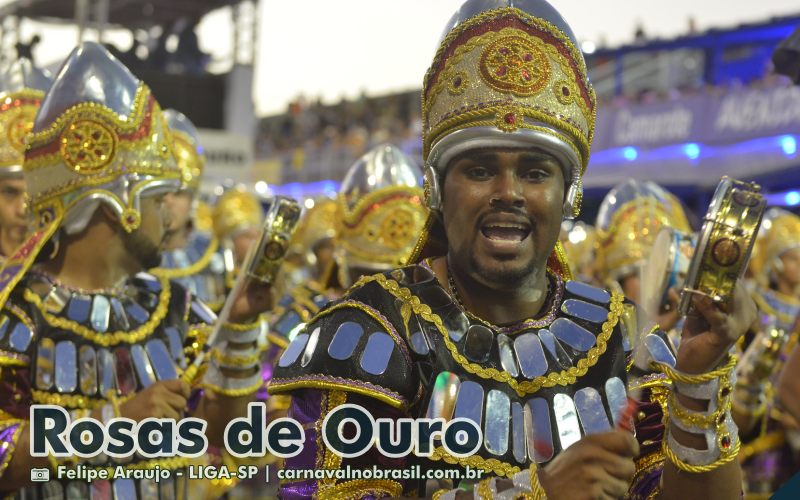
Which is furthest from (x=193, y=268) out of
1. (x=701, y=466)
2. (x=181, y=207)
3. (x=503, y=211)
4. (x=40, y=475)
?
(x=701, y=466)

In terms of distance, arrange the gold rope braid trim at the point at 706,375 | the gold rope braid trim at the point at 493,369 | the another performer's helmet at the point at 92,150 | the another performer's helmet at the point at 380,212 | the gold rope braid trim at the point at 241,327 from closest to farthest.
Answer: the gold rope braid trim at the point at 706,375 < the gold rope braid trim at the point at 493,369 < the gold rope braid trim at the point at 241,327 < the another performer's helmet at the point at 92,150 < the another performer's helmet at the point at 380,212

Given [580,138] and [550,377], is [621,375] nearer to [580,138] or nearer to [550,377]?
[550,377]

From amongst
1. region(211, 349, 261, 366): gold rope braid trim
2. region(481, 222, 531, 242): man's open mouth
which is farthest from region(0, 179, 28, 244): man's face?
region(481, 222, 531, 242): man's open mouth

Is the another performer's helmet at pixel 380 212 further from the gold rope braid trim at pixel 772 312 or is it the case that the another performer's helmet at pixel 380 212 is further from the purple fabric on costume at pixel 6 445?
the gold rope braid trim at pixel 772 312

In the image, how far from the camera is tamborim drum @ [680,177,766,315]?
8.27ft

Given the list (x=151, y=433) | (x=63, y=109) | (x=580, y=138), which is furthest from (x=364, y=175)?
(x=580, y=138)

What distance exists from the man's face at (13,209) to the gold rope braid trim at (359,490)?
118 inches

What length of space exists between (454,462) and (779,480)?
5698 millimetres

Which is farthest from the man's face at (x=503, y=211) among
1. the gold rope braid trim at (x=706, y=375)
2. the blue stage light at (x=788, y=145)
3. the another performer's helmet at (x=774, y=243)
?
the blue stage light at (x=788, y=145)

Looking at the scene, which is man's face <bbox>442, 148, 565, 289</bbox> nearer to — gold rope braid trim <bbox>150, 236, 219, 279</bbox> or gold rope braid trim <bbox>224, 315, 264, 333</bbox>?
gold rope braid trim <bbox>224, 315, 264, 333</bbox>

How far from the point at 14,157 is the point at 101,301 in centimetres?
143

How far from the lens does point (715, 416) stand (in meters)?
2.73

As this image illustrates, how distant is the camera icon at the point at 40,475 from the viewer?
3982mm

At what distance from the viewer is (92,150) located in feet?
14.6
